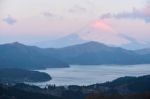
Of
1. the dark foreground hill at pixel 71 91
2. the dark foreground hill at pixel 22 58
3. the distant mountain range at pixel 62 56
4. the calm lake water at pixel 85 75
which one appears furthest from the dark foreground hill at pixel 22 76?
the dark foreground hill at pixel 22 58

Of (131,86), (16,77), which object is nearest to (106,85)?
(131,86)

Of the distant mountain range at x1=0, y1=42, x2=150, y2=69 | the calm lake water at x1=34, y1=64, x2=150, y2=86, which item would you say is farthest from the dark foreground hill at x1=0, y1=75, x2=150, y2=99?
the distant mountain range at x1=0, y1=42, x2=150, y2=69

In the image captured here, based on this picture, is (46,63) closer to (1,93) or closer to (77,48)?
(77,48)

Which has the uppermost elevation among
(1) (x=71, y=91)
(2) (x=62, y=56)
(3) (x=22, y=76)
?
(2) (x=62, y=56)

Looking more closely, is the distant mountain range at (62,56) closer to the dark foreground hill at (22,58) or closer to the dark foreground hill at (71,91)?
the dark foreground hill at (22,58)

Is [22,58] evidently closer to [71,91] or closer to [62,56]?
[62,56]

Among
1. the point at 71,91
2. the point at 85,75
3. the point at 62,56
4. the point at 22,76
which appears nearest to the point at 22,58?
the point at 85,75

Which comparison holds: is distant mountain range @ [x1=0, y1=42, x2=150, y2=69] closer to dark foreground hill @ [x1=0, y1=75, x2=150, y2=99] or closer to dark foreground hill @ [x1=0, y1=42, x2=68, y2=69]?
dark foreground hill @ [x1=0, y1=42, x2=68, y2=69]
